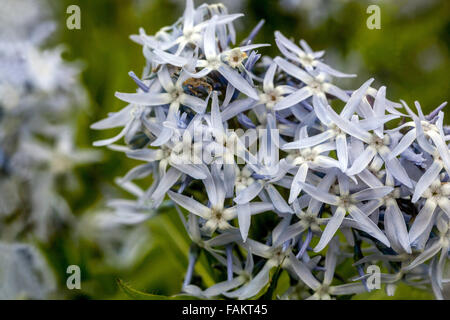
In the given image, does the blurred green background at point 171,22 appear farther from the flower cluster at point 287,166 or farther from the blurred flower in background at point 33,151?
the flower cluster at point 287,166

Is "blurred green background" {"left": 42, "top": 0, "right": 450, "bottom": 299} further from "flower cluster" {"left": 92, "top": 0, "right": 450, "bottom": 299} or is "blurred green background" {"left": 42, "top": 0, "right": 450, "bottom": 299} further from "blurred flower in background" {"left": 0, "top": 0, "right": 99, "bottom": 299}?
"flower cluster" {"left": 92, "top": 0, "right": 450, "bottom": 299}

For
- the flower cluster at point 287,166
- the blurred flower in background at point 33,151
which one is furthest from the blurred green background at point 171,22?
the flower cluster at point 287,166

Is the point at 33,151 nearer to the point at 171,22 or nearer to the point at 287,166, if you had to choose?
the point at 171,22

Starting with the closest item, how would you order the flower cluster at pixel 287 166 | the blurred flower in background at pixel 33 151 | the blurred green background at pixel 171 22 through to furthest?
the flower cluster at pixel 287 166 < the blurred flower in background at pixel 33 151 < the blurred green background at pixel 171 22

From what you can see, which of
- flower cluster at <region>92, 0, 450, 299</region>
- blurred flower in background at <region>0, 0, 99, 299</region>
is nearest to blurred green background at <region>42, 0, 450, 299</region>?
blurred flower in background at <region>0, 0, 99, 299</region>
